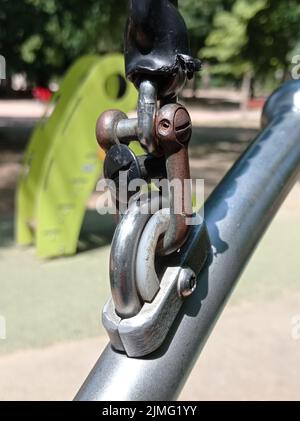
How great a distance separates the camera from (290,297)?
13.9 ft

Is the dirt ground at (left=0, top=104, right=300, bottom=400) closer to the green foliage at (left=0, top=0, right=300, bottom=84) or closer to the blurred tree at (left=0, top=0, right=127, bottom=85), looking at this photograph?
the green foliage at (left=0, top=0, right=300, bottom=84)

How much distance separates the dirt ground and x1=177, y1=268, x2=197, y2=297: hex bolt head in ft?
6.14

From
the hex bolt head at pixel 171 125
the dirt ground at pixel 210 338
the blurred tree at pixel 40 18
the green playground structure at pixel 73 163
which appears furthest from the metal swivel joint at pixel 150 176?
the blurred tree at pixel 40 18

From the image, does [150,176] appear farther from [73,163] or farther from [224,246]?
[73,163]

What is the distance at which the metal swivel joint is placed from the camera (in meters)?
0.86

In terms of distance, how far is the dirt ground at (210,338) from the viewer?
9.10 feet

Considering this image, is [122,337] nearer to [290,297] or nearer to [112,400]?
[112,400]

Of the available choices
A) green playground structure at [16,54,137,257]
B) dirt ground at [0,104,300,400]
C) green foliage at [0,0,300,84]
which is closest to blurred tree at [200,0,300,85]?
green foliage at [0,0,300,84]

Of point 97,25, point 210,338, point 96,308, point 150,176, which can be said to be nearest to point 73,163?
point 96,308

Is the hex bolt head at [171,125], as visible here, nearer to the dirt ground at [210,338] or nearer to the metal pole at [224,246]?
the metal pole at [224,246]

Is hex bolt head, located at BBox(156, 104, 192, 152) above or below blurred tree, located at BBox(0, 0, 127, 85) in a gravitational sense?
above

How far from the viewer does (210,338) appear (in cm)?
344
